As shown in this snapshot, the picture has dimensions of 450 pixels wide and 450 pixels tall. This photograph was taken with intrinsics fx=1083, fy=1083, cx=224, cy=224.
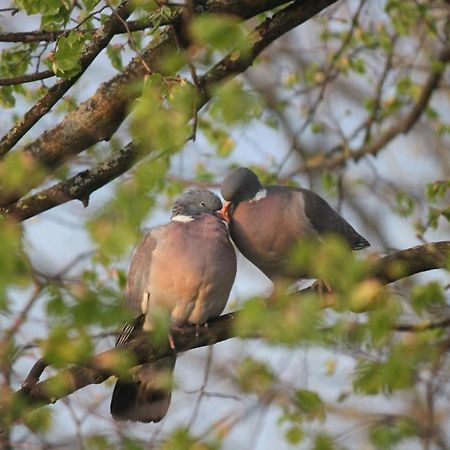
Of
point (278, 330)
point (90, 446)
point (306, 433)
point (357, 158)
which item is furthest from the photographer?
point (357, 158)

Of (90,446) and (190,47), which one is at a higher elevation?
(190,47)

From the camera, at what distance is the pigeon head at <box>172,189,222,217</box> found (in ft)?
15.8

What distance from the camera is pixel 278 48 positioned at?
8984mm

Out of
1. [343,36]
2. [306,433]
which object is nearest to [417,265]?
[306,433]

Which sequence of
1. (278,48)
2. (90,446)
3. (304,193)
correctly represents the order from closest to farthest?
(90,446)
(304,193)
(278,48)

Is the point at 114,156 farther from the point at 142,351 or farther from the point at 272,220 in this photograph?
the point at 142,351

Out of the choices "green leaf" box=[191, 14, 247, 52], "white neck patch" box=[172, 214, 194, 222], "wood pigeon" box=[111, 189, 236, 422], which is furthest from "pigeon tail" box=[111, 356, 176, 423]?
"green leaf" box=[191, 14, 247, 52]

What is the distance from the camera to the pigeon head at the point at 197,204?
15.8 feet

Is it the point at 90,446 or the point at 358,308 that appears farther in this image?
the point at 90,446

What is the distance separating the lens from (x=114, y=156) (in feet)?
15.0

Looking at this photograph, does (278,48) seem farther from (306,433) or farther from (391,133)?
(306,433)

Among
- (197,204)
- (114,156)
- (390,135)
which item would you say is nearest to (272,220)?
(197,204)

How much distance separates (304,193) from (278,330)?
2.28m

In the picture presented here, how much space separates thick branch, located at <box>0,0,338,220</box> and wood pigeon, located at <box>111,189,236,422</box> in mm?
363
